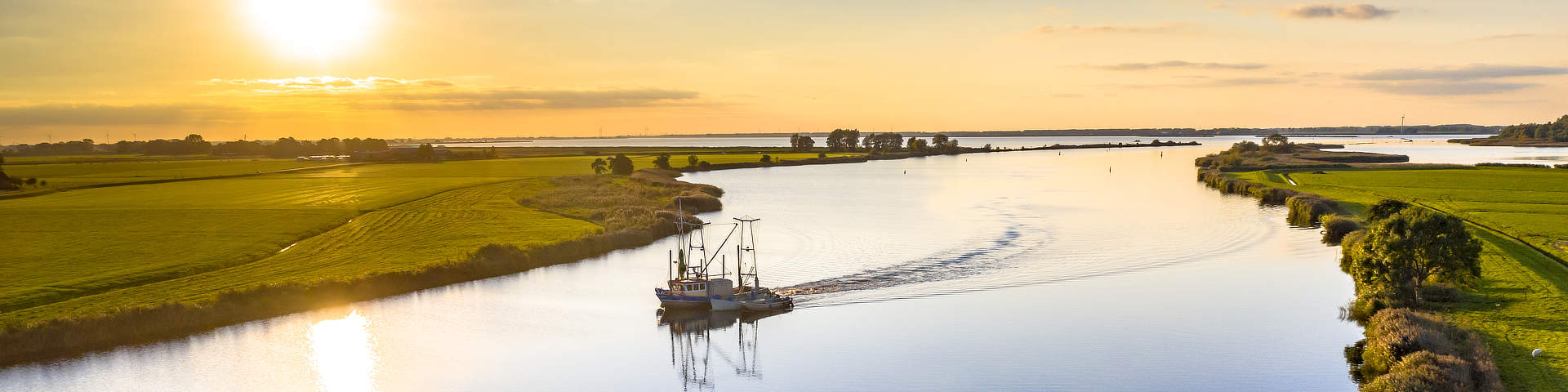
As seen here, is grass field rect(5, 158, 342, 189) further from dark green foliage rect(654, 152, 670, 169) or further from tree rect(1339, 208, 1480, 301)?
tree rect(1339, 208, 1480, 301)

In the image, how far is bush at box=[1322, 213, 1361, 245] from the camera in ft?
194

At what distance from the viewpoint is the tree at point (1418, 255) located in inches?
1330

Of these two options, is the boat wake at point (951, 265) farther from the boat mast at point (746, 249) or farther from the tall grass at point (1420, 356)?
the tall grass at point (1420, 356)

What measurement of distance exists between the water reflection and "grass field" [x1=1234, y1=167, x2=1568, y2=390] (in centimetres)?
3446

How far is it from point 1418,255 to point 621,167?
11198 cm

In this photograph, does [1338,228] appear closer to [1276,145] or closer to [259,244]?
[259,244]

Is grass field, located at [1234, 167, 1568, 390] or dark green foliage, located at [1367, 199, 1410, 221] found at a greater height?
dark green foliage, located at [1367, 199, 1410, 221]

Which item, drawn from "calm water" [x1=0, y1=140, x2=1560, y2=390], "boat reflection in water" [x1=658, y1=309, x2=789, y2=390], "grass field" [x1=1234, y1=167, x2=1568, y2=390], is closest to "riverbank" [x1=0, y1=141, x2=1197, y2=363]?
"calm water" [x1=0, y1=140, x2=1560, y2=390]

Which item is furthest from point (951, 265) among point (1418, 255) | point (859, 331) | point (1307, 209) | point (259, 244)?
point (259, 244)

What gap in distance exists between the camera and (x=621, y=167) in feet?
445

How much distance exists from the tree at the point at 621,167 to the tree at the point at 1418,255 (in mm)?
107357

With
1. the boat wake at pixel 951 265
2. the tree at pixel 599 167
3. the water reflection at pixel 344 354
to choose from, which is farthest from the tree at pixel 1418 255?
the tree at pixel 599 167

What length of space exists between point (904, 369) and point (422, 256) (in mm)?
31090

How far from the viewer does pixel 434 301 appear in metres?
43.3
